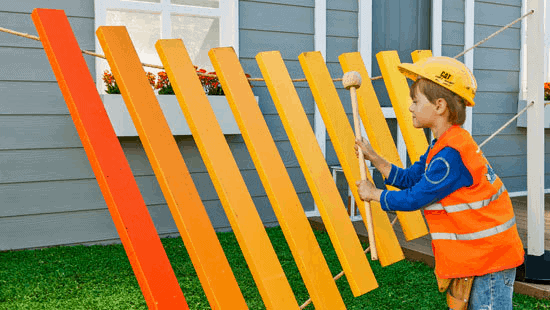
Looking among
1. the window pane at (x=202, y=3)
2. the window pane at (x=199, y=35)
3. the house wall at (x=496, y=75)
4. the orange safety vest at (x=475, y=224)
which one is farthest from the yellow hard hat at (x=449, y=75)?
the house wall at (x=496, y=75)

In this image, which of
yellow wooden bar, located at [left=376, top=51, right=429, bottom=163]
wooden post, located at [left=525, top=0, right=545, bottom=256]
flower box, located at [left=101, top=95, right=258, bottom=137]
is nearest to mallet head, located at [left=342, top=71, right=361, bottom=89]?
yellow wooden bar, located at [left=376, top=51, right=429, bottom=163]

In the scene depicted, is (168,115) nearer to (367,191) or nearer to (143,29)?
(143,29)

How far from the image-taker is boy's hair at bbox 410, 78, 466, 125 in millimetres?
1766

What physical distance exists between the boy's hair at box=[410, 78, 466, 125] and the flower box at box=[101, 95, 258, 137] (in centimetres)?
236

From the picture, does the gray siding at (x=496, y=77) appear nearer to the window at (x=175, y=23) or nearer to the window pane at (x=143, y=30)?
the window at (x=175, y=23)

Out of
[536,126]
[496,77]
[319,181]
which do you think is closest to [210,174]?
[319,181]

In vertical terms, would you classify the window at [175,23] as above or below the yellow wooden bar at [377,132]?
above

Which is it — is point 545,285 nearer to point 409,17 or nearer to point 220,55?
point 220,55

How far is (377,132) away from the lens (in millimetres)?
2336

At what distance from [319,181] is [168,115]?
7.00 feet

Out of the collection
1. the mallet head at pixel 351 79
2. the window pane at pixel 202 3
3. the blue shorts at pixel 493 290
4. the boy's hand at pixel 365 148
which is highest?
the window pane at pixel 202 3

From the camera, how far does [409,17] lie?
522 centimetres

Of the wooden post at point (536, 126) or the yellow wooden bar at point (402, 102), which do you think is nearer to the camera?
the yellow wooden bar at point (402, 102)

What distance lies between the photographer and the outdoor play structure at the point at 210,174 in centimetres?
157
